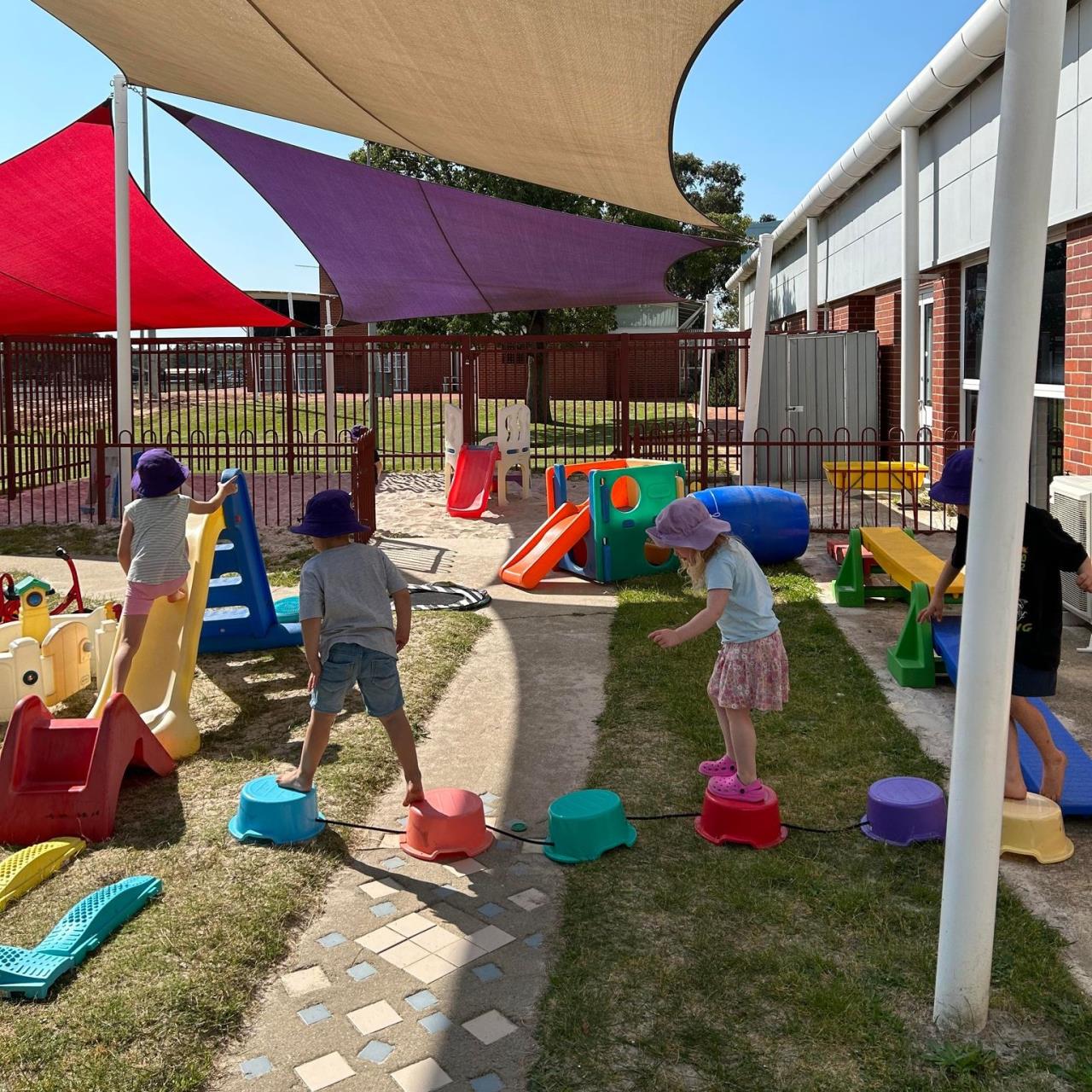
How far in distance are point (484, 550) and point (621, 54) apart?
6079 mm

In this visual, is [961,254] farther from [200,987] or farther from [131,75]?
[200,987]

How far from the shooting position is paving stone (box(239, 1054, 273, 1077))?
3.03m

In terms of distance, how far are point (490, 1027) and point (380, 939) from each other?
68 cm

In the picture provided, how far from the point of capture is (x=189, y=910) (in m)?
3.89

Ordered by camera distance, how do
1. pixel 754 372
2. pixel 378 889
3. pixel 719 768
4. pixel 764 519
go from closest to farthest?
pixel 378 889 < pixel 719 768 < pixel 764 519 < pixel 754 372

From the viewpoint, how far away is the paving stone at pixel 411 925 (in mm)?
3828

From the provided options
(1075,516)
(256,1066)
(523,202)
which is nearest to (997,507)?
(256,1066)

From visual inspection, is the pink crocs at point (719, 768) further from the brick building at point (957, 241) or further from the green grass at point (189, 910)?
the brick building at point (957, 241)

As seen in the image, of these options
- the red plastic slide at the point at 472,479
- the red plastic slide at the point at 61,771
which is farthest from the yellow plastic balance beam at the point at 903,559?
the red plastic slide at the point at 472,479

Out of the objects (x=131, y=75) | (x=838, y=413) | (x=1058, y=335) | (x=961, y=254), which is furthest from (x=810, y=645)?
(x=838, y=413)

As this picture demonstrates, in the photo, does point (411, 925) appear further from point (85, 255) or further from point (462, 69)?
point (85, 255)

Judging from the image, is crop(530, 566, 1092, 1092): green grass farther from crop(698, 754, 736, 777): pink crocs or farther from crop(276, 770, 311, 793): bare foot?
crop(276, 770, 311, 793): bare foot

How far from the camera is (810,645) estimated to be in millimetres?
7426

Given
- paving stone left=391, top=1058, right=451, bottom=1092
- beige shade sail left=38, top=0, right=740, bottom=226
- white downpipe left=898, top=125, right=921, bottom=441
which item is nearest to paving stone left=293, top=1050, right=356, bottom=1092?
paving stone left=391, top=1058, right=451, bottom=1092
